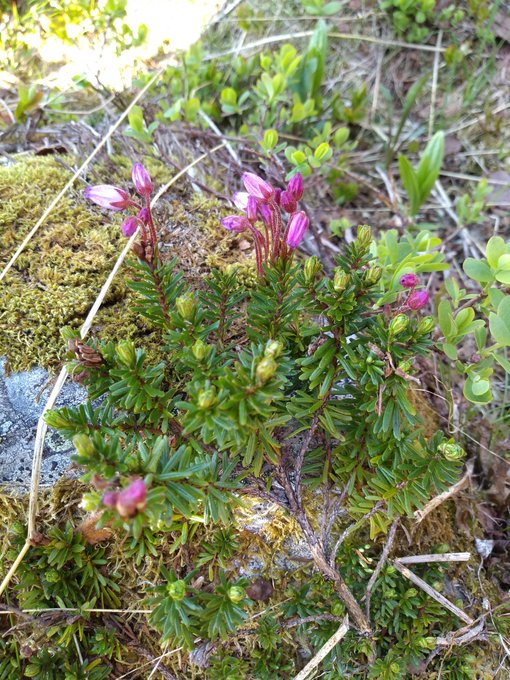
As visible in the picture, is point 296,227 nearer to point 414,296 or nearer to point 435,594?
point 414,296

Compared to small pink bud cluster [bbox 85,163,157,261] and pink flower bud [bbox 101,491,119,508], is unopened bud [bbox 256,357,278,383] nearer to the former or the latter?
pink flower bud [bbox 101,491,119,508]

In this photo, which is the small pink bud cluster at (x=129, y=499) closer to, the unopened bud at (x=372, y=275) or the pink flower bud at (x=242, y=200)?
the unopened bud at (x=372, y=275)

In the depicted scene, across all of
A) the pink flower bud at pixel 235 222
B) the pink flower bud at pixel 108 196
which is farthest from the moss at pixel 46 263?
the pink flower bud at pixel 235 222

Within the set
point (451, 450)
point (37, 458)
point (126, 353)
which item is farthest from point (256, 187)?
point (37, 458)

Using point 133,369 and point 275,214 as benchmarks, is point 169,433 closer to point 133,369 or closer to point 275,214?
point 133,369

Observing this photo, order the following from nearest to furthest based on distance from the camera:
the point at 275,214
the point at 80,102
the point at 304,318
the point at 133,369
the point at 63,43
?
the point at 133,369, the point at 275,214, the point at 304,318, the point at 80,102, the point at 63,43

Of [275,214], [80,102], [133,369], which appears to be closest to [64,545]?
[133,369]
